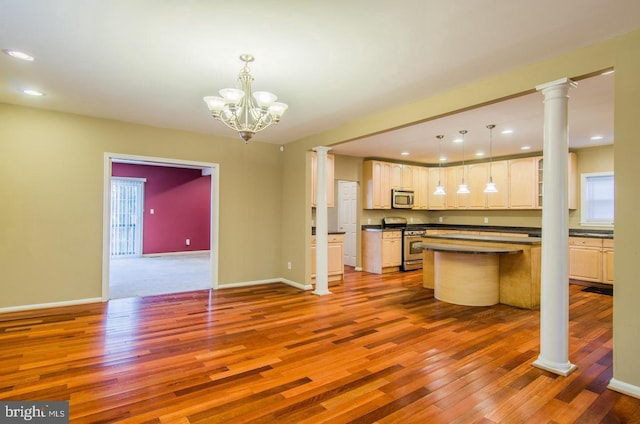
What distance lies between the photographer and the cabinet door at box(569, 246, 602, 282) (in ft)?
19.3

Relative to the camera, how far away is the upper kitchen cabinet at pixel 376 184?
24.9 ft

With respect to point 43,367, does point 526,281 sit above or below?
above

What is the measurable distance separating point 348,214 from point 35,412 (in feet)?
21.0

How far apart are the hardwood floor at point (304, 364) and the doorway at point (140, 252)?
98 centimetres

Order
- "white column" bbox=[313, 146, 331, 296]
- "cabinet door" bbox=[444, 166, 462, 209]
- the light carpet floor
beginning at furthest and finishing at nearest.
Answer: "cabinet door" bbox=[444, 166, 462, 209]
the light carpet floor
"white column" bbox=[313, 146, 331, 296]

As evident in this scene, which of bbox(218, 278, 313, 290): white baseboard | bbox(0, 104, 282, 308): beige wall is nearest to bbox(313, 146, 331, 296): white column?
bbox(218, 278, 313, 290): white baseboard

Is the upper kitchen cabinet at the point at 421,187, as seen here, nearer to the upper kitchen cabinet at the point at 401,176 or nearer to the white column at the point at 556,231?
the upper kitchen cabinet at the point at 401,176

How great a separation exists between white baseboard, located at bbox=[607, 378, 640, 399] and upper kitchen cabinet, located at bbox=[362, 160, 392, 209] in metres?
5.35

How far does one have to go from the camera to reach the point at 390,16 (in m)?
2.28

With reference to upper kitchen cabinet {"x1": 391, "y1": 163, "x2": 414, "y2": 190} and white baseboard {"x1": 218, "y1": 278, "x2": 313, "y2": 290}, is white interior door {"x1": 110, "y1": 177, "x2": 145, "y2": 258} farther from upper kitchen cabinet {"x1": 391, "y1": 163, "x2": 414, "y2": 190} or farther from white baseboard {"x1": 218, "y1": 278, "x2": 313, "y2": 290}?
upper kitchen cabinet {"x1": 391, "y1": 163, "x2": 414, "y2": 190}

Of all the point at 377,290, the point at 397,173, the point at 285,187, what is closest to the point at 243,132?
the point at 285,187

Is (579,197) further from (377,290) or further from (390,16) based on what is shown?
(390,16)

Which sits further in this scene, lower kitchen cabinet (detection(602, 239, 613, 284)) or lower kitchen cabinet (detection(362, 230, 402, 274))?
lower kitchen cabinet (detection(362, 230, 402, 274))

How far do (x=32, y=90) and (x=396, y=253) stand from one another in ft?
21.2
